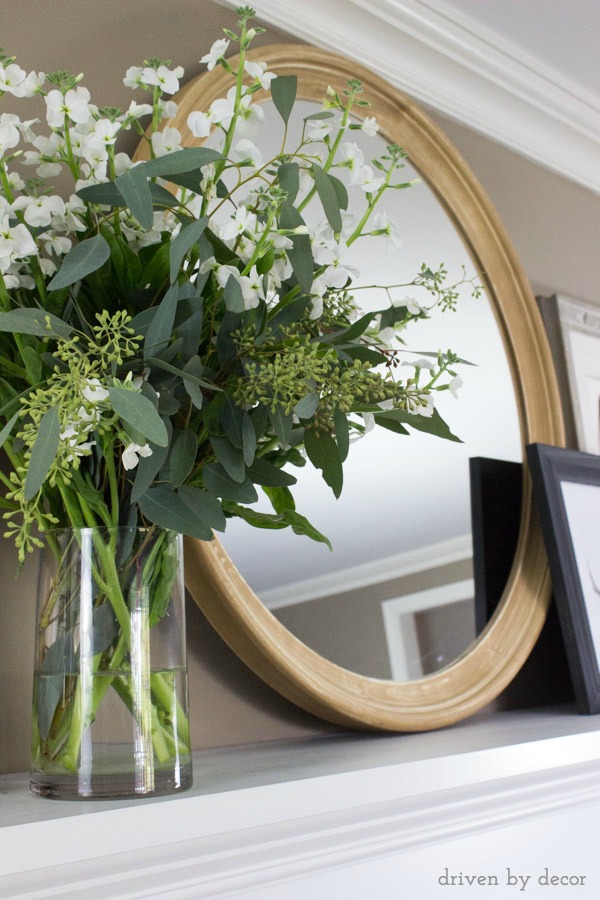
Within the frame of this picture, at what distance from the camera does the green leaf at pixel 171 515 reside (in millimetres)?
687

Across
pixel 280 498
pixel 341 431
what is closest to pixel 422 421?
pixel 341 431

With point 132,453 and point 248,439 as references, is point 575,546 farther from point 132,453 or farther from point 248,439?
point 132,453

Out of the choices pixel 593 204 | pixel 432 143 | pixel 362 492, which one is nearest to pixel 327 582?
pixel 362 492

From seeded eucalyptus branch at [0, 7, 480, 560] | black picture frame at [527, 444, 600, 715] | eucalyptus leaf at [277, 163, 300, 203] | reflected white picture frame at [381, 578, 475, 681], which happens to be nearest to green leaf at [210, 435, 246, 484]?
seeded eucalyptus branch at [0, 7, 480, 560]

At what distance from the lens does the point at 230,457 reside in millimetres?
728

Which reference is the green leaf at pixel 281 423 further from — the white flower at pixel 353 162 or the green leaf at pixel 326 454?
the white flower at pixel 353 162

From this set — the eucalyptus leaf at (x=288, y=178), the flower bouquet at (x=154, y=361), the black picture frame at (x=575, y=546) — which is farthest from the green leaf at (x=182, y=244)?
the black picture frame at (x=575, y=546)

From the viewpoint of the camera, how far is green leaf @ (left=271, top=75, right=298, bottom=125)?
0.71 meters

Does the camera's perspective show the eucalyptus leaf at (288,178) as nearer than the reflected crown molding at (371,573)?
Yes

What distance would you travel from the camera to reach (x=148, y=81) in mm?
734

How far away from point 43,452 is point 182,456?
0.16m

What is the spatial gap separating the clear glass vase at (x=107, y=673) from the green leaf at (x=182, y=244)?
223 mm

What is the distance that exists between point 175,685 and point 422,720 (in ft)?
1.60

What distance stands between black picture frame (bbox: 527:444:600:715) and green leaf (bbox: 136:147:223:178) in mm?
833
